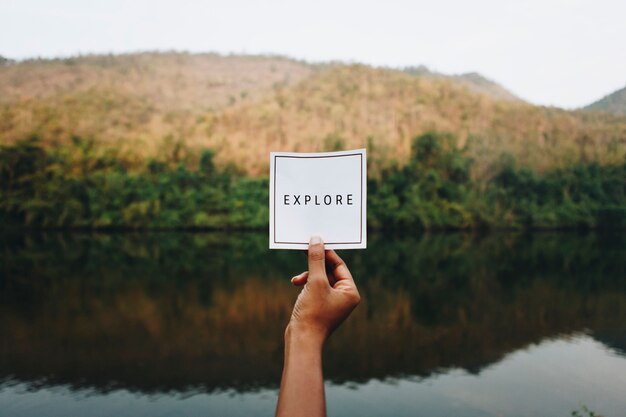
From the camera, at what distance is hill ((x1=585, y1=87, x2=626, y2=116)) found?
4799 centimetres

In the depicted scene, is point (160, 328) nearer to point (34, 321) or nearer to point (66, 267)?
point (34, 321)

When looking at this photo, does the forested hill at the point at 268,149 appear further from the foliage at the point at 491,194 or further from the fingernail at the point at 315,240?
the fingernail at the point at 315,240

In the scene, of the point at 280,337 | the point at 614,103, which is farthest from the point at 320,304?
the point at 614,103

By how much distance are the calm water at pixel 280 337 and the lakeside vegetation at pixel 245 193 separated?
32.4 ft

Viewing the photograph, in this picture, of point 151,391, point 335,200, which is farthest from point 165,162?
point 335,200

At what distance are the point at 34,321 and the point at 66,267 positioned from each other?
9.44 m

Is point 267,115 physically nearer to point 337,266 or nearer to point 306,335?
point 337,266

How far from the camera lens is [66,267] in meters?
23.0

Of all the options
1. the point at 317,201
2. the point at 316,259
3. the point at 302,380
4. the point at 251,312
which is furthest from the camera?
the point at 251,312

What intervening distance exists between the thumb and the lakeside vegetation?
33490 millimetres


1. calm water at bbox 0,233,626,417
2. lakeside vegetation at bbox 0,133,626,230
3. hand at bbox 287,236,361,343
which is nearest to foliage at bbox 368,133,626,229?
lakeside vegetation at bbox 0,133,626,230

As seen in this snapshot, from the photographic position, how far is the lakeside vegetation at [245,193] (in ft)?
116

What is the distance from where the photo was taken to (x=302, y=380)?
2.44 feet

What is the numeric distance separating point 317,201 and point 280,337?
13.0 meters
